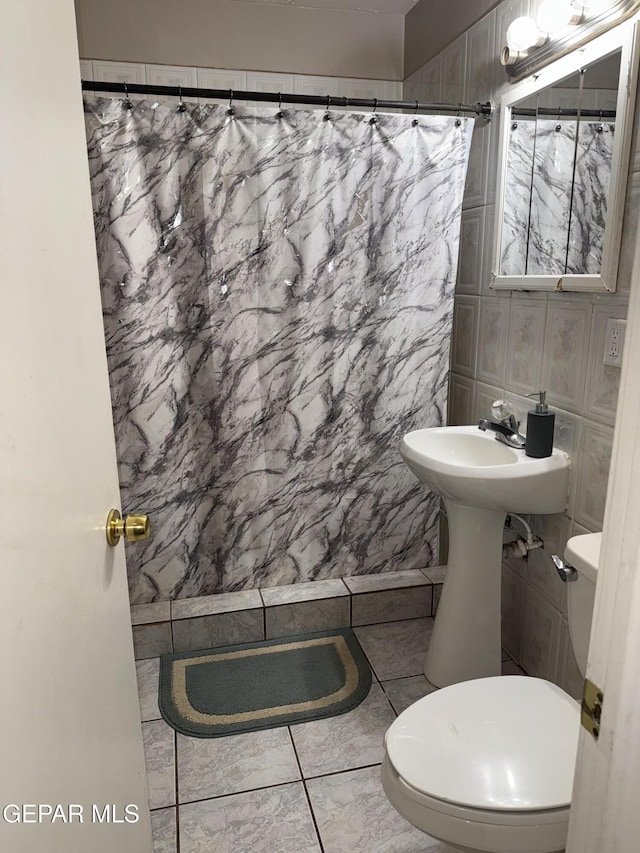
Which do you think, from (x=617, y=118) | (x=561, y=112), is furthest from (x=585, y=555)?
(x=561, y=112)

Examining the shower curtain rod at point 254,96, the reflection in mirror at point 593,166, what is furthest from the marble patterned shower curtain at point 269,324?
the reflection in mirror at point 593,166

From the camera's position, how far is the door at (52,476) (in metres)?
0.59

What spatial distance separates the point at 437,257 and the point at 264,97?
2.66 ft

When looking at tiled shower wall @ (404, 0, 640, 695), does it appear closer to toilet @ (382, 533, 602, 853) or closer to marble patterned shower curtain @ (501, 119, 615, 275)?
marble patterned shower curtain @ (501, 119, 615, 275)

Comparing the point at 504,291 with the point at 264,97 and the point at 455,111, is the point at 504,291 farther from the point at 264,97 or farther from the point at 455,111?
the point at 264,97

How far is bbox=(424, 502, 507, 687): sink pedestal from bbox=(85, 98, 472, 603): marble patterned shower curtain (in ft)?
1.81

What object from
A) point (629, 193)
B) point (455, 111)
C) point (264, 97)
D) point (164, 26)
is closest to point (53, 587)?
point (629, 193)

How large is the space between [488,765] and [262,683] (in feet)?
3.54

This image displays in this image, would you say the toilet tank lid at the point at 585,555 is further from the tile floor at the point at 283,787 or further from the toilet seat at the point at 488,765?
the tile floor at the point at 283,787

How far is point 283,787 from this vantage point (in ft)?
5.62

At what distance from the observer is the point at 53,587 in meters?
0.70

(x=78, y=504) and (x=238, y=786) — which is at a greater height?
(x=78, y=504)

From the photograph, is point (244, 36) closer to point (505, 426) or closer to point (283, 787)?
point (505, 426)

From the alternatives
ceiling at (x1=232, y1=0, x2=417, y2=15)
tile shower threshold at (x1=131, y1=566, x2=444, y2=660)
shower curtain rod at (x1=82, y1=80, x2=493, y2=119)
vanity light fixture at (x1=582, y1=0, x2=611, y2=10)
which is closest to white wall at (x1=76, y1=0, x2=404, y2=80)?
ceiling at (x1=232, y1=0, x2=417, y2=15)
